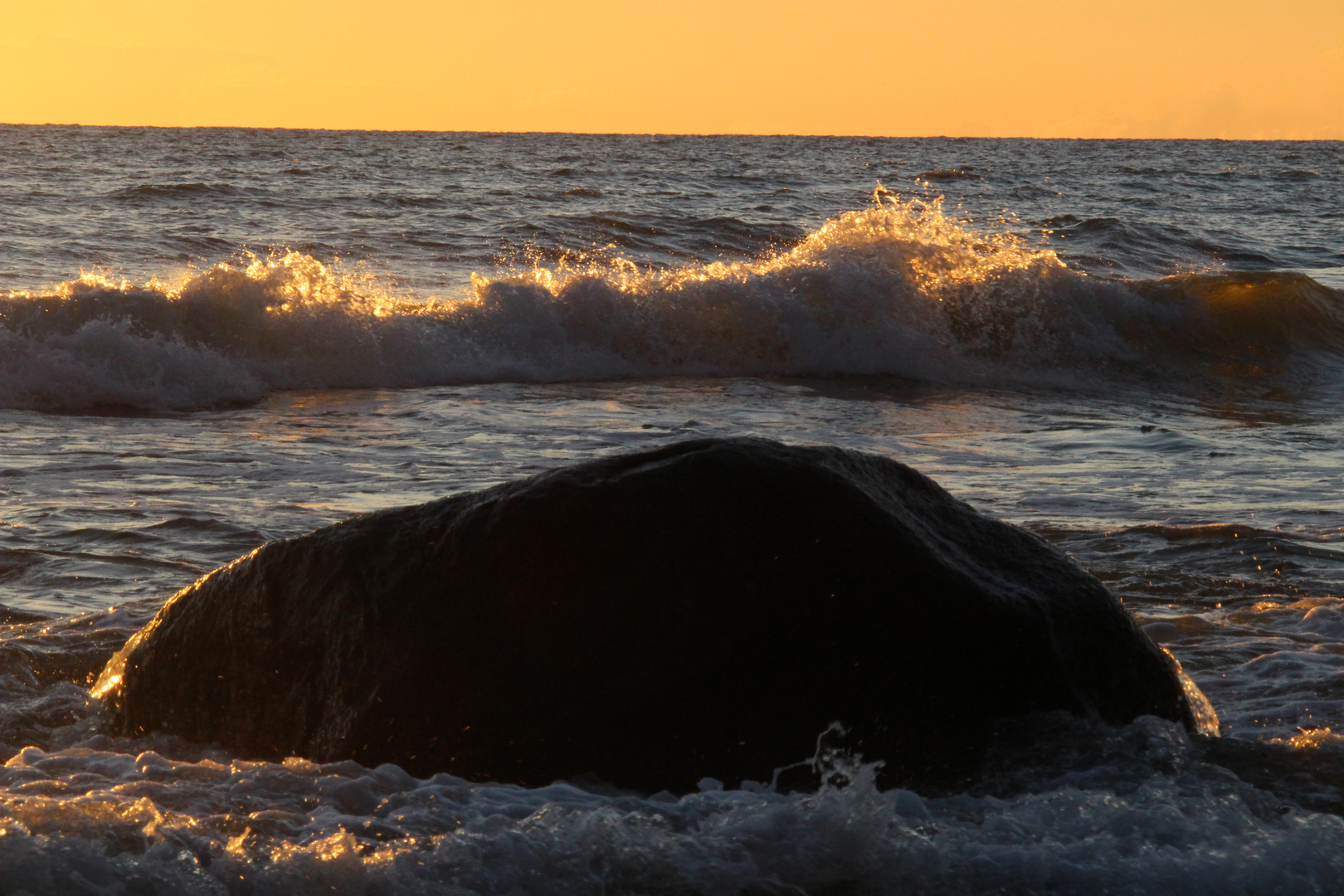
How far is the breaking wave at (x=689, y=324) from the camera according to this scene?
8.24 meters

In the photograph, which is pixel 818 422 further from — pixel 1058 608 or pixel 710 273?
pixel 1058 608

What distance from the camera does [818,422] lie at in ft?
24.3

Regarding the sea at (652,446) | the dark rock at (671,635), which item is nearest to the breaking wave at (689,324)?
the sea at (652,446)

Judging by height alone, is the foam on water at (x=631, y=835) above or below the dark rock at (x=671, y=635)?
below

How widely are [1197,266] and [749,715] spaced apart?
15.8 meters

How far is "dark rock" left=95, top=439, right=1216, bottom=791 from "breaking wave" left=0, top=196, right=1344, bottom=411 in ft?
18.1

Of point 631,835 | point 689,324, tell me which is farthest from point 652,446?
point 631,835

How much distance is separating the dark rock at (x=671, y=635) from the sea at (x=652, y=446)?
0.09 metres

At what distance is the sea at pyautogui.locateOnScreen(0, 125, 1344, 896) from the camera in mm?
2146

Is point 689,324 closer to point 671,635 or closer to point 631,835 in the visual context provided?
point 671,635

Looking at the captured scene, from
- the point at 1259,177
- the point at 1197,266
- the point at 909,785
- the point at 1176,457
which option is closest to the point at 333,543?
the point at 909,785

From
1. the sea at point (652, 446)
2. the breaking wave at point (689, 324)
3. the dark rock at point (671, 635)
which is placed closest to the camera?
the sea at point (652, 446)

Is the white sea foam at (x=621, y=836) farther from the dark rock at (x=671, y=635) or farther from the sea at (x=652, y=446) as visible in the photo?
the dark rock at (x=671, y=635)

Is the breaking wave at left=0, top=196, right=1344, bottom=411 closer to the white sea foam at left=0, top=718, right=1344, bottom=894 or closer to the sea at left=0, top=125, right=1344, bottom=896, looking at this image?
the sea at left=0, top=125, right=1344, bottom=896
